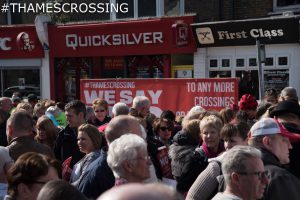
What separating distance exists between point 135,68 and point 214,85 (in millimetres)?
7217

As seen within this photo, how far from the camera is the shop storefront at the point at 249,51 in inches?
562

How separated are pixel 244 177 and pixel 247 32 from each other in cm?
1177

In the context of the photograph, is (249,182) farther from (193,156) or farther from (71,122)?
(71,122)

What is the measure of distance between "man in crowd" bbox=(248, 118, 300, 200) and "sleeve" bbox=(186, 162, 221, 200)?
365 mm

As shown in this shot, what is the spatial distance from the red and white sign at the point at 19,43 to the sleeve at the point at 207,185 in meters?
15.9

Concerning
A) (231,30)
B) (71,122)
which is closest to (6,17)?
(231,30)

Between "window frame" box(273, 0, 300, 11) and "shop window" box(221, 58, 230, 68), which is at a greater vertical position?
"window frame" box(273, 0, 300, 11)

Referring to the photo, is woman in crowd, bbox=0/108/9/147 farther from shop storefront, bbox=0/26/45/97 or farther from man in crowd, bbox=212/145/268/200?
shop storefront, bbox=0/26/45/97

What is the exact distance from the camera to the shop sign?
1411 cm

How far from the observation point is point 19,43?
19672 millimetres

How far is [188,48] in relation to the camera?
16.3 m

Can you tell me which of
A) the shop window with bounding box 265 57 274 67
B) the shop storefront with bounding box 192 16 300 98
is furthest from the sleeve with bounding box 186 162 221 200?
the shop window with bounding box 265 57 274 67

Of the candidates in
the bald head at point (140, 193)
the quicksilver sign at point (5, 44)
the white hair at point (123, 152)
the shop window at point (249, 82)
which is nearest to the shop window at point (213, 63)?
the shop window at point (249, 82)

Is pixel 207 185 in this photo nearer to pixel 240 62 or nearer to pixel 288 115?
pixel 288 115
